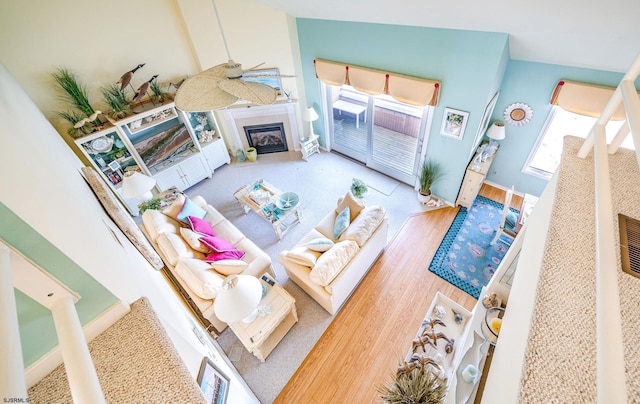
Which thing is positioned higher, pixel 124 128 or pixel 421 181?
pixel 124 128

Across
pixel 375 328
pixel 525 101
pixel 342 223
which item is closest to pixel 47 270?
pixel 342 223

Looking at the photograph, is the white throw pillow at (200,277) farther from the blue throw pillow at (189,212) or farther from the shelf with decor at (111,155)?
the shelf with decor at (111,155)

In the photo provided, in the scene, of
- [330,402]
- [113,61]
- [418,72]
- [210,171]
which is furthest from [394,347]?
[113,61]

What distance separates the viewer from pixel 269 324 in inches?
104

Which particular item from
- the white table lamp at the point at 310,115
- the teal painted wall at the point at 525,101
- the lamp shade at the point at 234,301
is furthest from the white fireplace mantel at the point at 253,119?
the lamp shade at the point at 234,301

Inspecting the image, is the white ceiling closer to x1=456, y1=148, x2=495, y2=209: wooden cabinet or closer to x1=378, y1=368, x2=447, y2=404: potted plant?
x1=456, y1=148, x2=495, y2=209: wooden cabinet

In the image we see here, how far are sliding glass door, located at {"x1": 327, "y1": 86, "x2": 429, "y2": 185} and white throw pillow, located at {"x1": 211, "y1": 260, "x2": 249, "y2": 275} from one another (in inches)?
128

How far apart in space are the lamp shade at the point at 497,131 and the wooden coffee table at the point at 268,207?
10.3 feet

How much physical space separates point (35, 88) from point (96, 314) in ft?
14.7

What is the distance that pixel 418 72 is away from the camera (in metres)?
3.46

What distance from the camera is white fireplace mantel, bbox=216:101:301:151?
5.07 metres

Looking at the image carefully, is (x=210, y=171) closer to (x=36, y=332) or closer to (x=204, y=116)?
(x=204, y=116)

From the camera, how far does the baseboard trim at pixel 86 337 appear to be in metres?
0.67

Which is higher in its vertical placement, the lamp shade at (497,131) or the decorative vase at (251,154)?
the decorative vase at (251,154)
